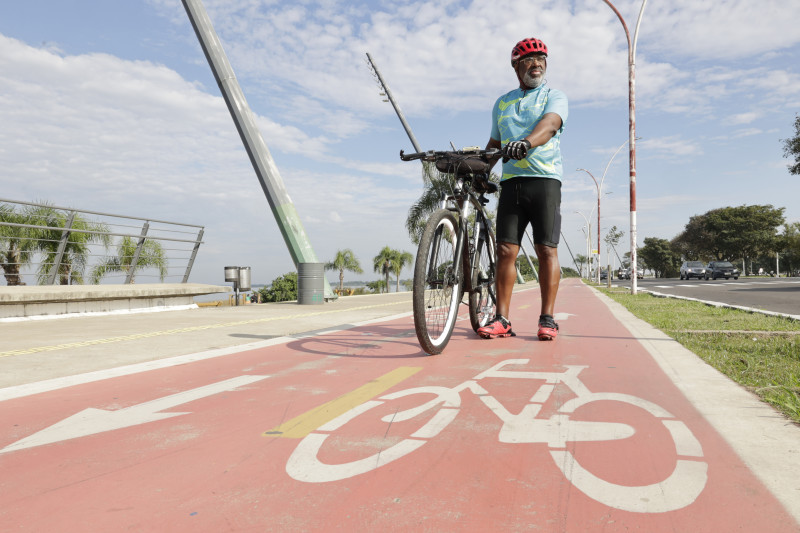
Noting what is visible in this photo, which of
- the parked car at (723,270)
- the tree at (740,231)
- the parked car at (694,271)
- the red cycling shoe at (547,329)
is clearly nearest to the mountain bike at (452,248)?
the red cycling shoe at (547,329)

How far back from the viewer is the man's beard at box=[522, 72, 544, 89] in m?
4.89

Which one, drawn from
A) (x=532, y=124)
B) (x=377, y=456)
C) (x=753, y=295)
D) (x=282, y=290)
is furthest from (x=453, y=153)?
(x=282, y=290)

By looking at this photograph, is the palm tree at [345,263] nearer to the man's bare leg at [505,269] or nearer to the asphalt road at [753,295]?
the asphalt road at [753,295]

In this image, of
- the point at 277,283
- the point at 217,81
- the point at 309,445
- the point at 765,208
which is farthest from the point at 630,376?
the point at 765,208

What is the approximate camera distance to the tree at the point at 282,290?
36.6 metres

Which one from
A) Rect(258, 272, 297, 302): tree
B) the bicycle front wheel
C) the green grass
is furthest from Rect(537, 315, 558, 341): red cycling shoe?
Rect(258, 272, 297, 302): tree

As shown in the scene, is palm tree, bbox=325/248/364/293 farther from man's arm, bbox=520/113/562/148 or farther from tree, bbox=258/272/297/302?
→ man's arm, bbox=520/113/562/148

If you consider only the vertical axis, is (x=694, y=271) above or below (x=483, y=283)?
above

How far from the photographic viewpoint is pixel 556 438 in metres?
2.14

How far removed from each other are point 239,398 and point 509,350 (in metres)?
2.27

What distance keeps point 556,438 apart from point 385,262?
2029 inches

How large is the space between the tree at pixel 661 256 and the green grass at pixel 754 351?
10046cm

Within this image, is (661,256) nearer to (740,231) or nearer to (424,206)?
(740,231)

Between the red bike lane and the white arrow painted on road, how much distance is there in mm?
14
